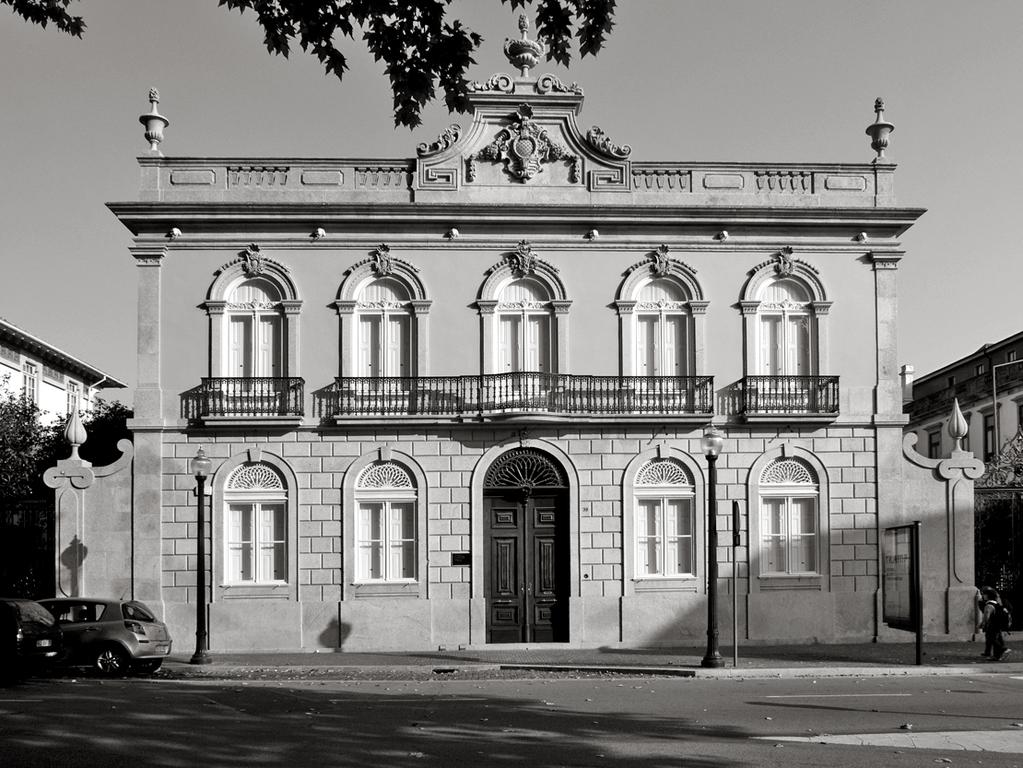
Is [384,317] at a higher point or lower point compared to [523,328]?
higher

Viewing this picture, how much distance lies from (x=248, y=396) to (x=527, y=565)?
707cm

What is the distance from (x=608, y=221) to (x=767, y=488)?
6904mm

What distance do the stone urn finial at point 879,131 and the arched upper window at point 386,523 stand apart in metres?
13.0

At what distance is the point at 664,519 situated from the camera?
2688 centimetres

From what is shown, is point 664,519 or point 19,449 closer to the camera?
point 664,519

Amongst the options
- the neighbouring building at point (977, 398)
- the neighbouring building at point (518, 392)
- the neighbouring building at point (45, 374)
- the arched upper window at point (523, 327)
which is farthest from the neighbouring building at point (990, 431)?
Answer: the neighbouring building at point (45, 374)

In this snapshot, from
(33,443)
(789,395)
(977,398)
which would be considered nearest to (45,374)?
(33,443)

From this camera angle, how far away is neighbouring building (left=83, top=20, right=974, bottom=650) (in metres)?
26.3

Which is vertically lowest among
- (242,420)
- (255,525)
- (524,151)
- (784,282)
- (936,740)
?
(936,740)

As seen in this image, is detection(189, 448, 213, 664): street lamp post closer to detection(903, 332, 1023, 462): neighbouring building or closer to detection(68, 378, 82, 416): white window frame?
detection(903, 332, 1023, 462): neighbouring building

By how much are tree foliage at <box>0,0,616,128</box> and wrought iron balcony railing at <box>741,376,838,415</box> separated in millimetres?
17745

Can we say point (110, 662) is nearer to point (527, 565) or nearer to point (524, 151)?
point (527, 565)

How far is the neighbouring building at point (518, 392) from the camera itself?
86.2ft

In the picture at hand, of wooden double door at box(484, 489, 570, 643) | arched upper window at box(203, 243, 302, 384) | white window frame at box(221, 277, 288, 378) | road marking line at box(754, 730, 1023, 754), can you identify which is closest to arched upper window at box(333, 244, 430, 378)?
arched upper window at box(203, 243, 302, 384)
